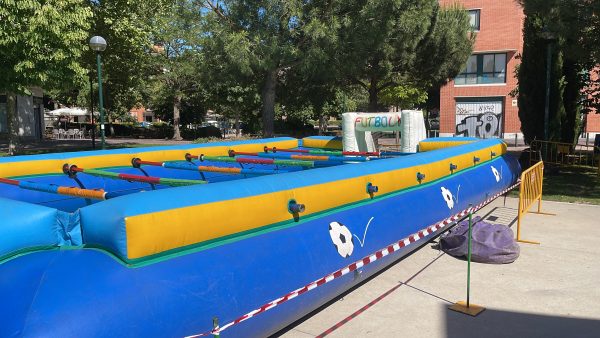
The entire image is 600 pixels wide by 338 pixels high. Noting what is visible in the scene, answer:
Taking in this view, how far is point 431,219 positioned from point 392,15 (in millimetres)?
13179

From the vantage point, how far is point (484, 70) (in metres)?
34.4

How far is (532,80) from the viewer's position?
16156 mm

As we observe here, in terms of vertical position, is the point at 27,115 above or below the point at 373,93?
below

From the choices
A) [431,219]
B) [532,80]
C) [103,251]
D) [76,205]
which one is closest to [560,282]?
[431,219]

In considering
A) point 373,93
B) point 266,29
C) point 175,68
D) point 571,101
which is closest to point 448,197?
point 266,29

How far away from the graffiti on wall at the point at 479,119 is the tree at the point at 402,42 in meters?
10.1

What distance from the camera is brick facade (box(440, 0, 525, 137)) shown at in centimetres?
3306

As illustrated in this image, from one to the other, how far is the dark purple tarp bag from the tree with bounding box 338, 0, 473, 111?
1200cm

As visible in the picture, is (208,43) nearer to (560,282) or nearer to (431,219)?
(431,219)

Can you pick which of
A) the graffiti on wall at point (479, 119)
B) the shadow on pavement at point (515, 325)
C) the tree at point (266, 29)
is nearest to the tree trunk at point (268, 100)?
the tree at point (266, 29)

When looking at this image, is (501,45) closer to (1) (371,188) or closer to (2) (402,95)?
(2) (402,95)

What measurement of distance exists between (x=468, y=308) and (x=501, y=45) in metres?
32.7

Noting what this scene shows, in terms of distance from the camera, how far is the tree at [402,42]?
57.3 feet

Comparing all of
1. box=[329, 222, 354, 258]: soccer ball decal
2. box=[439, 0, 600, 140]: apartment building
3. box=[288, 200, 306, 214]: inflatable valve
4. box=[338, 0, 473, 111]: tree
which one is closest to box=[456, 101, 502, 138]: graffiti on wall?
box=[439, 0, 600, 140]: apartment building
